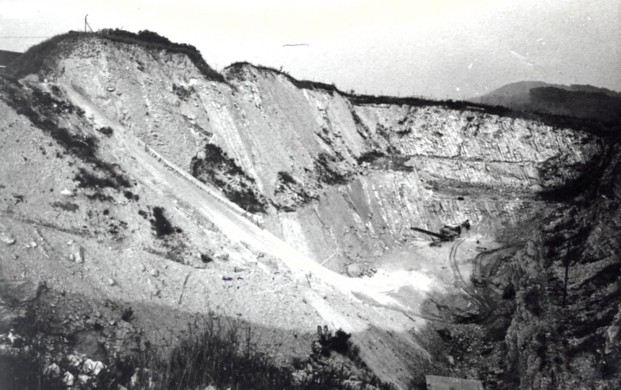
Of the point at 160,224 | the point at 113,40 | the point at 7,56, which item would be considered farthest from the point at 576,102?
the point at 7,56

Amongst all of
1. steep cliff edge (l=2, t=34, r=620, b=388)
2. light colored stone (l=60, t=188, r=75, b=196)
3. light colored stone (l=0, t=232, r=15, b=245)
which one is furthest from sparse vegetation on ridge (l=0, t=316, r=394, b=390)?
light colored stone (l=60, t=188, r=75, b=196)

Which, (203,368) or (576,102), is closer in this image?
(203,368)

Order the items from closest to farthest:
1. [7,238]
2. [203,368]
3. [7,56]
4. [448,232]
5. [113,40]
Answer: 1. [203,368]
2. [7,238]
3. [113,40]
4. [7,56]
5. [448,232]

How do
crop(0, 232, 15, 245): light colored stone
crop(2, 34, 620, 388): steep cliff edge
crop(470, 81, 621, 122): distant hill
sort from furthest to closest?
1. crop(470, 81, 621, 122): distant hill
2. crop(2, 34, 620, 388): steep cliff edge
3. crop(0, 232, 15, 245): light colored stone

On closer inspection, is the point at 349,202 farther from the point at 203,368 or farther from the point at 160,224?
the point at 203,368

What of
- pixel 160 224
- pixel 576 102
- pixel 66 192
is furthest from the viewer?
pixel 576 102

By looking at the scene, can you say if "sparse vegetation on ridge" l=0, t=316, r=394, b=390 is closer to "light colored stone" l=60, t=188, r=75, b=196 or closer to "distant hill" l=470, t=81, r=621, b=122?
"light colored stone" l=60, t=188, r=75, b=196

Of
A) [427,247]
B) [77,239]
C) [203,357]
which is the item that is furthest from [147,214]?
[427,247]

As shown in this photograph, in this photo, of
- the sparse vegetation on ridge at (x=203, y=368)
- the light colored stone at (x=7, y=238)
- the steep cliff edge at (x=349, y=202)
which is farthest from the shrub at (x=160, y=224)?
the light colored stone at (x=7, y=238)

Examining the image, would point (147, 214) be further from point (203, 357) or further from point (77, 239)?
point (203, 357)

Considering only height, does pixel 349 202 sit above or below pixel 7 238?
above
